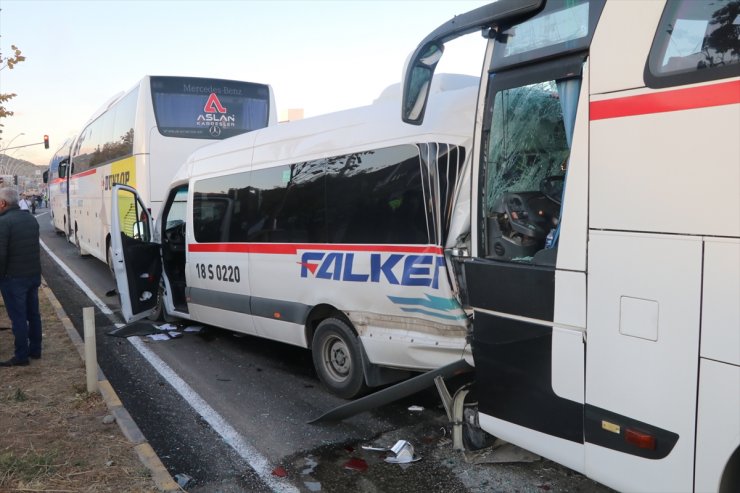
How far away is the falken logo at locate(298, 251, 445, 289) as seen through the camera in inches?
180

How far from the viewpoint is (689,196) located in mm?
2590

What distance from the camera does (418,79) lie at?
12.8 ft

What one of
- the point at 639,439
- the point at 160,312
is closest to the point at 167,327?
the point at 160,312

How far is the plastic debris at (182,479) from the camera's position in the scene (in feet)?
13.5

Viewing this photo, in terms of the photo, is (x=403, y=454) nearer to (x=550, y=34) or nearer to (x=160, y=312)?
(x=550, y=34)

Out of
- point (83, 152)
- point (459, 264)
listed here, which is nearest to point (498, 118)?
point (459, 264)

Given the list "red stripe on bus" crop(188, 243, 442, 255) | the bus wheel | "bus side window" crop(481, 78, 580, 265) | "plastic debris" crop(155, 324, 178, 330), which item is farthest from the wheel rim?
"plastic debris" crop(155, 324, 178, 330)

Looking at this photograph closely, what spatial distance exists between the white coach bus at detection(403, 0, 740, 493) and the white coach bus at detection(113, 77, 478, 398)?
79 cm

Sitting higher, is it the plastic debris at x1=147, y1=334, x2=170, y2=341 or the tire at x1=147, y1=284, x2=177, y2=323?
the tire at x1=147, y1=284, x2=177, y2=323


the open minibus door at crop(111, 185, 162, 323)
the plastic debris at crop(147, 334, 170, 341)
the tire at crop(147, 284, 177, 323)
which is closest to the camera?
the open minibus door at crop(111, 185, 162, 323)

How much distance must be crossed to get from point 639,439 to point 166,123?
10216 mm

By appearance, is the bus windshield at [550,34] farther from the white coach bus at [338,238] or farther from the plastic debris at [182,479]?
the plastic debris at [182,479]

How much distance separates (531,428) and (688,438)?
96cm

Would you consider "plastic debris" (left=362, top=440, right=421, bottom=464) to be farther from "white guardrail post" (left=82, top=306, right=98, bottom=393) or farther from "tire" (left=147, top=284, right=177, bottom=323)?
"tire" (left=147, top=284, right=177, bottom=323)
